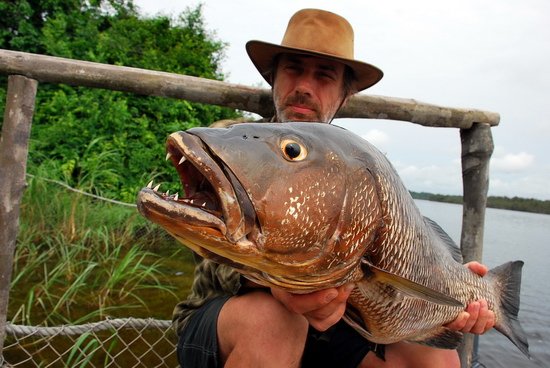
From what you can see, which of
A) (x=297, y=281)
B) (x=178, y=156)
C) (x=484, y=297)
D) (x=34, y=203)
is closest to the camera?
(x=178, y=156)

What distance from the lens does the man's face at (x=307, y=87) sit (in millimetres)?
2361

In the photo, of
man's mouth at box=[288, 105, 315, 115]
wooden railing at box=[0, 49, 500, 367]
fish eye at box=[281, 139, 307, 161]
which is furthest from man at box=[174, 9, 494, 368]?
fish eye at box=[281, 139, 307, 161]

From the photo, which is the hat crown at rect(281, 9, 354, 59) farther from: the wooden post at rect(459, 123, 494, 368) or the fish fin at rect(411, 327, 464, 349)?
the fish fin at rect(411, 327, 464, 349)

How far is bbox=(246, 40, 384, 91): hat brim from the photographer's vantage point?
2307mm

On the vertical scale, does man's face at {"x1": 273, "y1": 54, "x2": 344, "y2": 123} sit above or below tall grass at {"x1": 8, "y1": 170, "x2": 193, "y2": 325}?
above

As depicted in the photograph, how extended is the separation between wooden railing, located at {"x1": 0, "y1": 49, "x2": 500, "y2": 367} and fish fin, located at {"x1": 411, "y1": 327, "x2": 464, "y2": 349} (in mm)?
1075

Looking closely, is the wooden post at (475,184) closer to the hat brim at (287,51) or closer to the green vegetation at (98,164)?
the hat brim at (287,51)

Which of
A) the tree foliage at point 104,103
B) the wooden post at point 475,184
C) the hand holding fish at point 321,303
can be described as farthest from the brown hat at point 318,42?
the tree foliage at point 104,103

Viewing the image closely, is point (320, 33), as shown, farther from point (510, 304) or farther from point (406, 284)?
point (510, 304)

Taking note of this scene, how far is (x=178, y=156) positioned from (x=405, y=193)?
3.09 ft

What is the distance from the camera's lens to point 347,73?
254 centimetres

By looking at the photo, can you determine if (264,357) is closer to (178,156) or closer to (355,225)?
(355,225)

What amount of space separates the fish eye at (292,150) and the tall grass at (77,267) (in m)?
2.27

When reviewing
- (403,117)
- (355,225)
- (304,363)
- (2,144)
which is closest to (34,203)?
(2,144)
